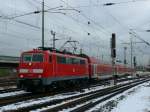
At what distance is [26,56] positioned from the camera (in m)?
27.8

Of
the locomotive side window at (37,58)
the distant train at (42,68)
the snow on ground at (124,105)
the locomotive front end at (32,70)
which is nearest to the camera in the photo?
the snow on ground at (124,105)

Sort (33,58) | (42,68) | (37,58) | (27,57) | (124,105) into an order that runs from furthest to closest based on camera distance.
→ 1. (27,57)
2. (33,58)
3. (37,58)
4. (42,68)
5. (124,105)

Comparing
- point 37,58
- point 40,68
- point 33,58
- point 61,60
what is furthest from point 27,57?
point 61,60

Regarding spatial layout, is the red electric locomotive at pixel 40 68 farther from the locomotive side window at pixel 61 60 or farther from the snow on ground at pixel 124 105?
the snow on ground at pixel 124 105

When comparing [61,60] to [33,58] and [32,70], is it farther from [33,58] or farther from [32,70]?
[32,70]

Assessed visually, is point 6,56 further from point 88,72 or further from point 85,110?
point 85,110

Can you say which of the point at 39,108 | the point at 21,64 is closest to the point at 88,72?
the point at 21,64

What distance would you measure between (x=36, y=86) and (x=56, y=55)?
334 cm

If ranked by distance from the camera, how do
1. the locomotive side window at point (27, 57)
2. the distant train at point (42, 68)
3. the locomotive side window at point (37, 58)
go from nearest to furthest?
the distant train at point (42, 68) → the locomotive side window at point (37, 58) → the locomotive side window at point (27, 57)

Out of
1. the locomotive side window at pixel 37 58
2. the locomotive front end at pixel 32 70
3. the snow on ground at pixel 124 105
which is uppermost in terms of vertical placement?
the locomotive side window at pixel 37 58

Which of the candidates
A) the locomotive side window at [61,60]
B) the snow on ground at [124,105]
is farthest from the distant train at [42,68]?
the snow on ground at [124,105]

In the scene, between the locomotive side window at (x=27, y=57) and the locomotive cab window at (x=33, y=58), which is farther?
the locomotive side window at (x=27, y=57)

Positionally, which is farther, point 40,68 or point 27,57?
point 27,57

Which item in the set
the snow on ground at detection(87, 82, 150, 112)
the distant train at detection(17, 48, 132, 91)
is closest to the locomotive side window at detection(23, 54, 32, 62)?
the distant train at detection(17, 48, 132, 91)
